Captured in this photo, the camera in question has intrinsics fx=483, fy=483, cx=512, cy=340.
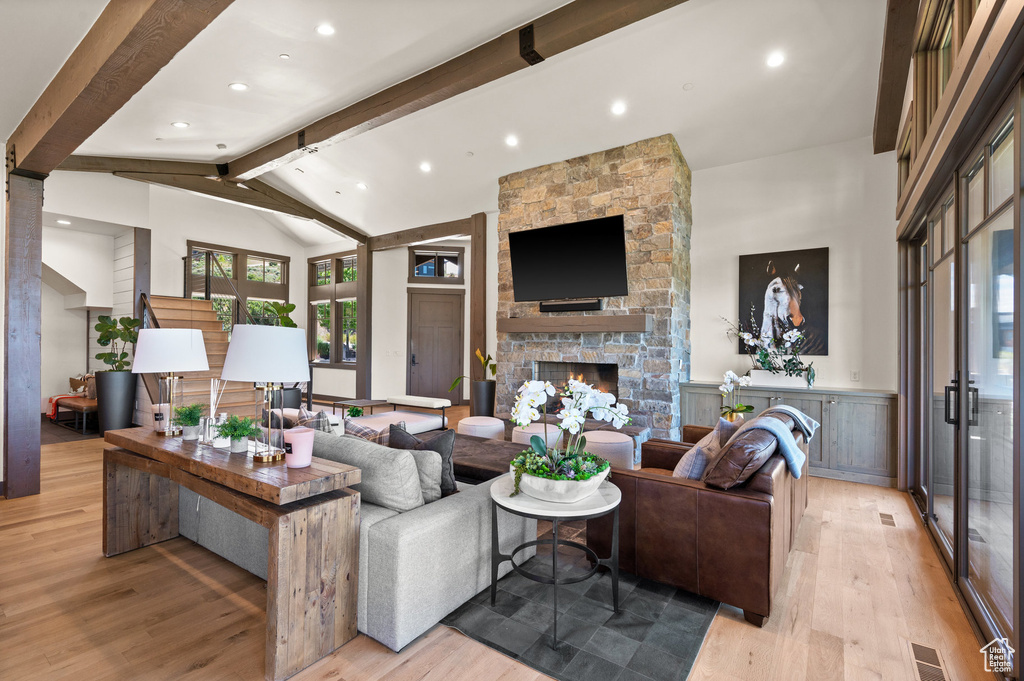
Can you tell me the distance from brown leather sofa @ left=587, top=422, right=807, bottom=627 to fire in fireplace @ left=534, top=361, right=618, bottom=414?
297cm

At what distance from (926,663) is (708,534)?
0.88 metres

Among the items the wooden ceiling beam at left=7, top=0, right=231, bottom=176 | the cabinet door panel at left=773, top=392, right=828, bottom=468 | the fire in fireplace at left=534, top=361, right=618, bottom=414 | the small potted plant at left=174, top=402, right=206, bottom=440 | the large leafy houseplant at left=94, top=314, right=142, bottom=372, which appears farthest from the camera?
the large leafy houseplant at left=94, top=314, right=142, bottom=372

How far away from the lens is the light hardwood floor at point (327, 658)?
1814mm

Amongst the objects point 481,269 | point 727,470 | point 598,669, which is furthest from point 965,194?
point 481,269

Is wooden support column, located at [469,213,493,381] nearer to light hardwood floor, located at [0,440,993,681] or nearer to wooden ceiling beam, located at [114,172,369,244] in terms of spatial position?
wooden ceiling beam, located at [114,172,369,244]

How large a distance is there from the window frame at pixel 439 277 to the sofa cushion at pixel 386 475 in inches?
275

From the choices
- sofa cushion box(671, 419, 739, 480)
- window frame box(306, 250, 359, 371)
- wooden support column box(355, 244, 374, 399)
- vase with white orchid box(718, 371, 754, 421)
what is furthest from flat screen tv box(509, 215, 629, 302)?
window frame box(306, 250, 359, 371)

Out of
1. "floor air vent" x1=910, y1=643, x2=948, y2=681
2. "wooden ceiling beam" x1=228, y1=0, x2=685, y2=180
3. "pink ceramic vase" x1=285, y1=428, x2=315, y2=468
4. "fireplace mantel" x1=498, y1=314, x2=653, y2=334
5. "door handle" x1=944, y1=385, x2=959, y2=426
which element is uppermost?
"wooden ceiling beam" x1=228, y1=0, x2=685, y2=180

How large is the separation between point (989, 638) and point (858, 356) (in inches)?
132

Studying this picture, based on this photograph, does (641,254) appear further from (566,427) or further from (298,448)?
(298,448)

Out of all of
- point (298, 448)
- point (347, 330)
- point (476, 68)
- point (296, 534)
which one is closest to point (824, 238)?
point (476, 68)

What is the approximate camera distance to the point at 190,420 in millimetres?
2553

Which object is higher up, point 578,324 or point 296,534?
point 578,324

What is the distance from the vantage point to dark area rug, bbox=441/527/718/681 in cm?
184
